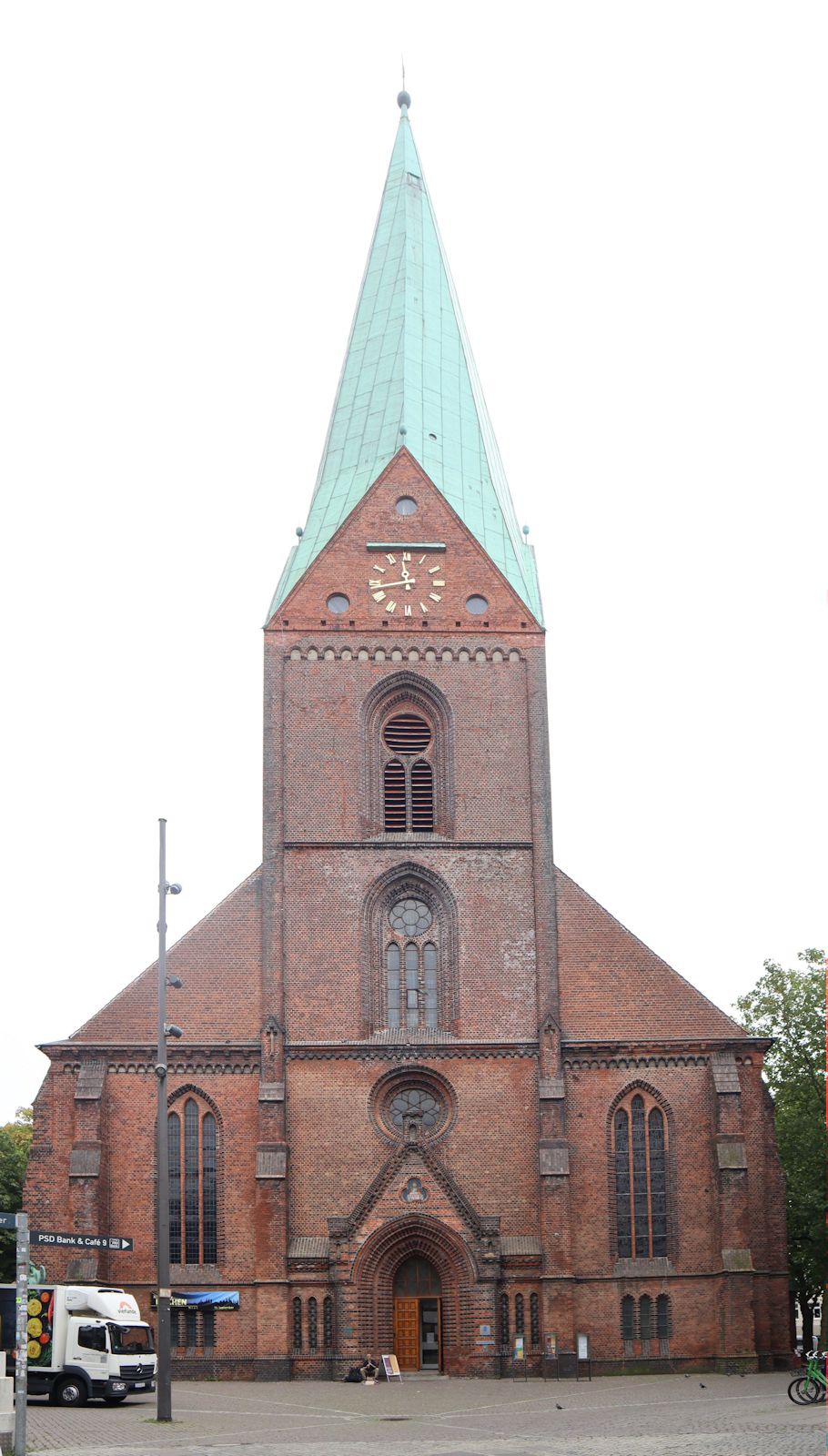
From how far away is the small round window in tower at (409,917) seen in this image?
149 feet

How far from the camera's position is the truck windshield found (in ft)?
122

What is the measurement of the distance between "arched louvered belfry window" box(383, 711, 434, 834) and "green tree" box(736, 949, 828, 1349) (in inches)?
594

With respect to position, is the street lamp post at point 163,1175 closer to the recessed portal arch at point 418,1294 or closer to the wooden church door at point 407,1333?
the recessed portal arch at point 418,1294

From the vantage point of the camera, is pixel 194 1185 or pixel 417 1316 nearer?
pixel 417 1316

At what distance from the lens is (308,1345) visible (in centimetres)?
4166

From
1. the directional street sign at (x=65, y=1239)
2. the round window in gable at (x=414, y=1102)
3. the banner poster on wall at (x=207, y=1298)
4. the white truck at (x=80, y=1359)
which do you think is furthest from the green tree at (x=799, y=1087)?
the directional street sign at (x=65, y=1239)

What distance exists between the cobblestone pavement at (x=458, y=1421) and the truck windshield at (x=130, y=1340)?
1091mm

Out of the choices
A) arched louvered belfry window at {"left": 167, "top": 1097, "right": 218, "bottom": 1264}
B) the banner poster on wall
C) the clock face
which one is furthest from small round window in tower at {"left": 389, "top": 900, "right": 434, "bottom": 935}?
the banner poster on wall

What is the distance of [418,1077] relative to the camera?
44.1 metres

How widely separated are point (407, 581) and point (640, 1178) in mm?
16350

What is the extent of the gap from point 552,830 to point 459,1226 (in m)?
10.2

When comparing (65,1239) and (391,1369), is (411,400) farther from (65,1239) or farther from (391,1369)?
(65,1239)

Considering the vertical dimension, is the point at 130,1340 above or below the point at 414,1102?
below

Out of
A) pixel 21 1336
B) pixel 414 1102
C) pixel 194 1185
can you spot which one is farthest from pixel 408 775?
pixel 21 1336
